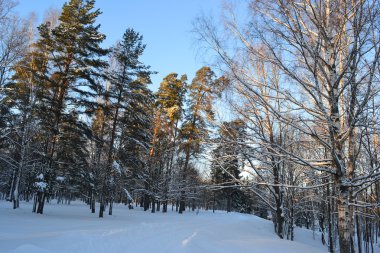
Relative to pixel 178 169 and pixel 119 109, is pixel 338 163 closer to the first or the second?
pixel 119 109

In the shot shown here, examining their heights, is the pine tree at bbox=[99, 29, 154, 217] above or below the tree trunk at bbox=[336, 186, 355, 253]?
above

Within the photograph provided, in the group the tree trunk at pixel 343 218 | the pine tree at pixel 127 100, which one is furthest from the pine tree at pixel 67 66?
the tree trunk at pixel 343 218

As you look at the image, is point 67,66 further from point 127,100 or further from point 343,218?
point 343,218

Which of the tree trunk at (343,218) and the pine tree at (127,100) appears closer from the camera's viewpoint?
the tree trunk at (343,218)

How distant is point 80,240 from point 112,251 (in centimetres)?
133

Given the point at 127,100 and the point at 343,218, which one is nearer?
the point at 343,218

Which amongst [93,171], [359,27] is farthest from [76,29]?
[359,27]

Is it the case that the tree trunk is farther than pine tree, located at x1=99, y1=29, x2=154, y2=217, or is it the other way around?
pine tree, located at x1=99, y1=29, x2=154, y2=217

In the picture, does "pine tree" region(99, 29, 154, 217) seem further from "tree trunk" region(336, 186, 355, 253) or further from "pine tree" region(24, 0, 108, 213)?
"tree trunk" region(336, 186, 355, 253)

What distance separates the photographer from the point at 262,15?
17.9 feet

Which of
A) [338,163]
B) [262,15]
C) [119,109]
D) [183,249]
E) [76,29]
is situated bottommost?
[183,249]

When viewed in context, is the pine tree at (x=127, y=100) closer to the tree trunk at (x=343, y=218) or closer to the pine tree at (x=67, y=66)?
the pine tree at (x=67, y=66)

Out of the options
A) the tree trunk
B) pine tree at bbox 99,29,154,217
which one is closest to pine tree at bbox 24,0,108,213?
pine tree at bbox 99,29,154,217

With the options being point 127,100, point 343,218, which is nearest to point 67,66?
point 127,100
